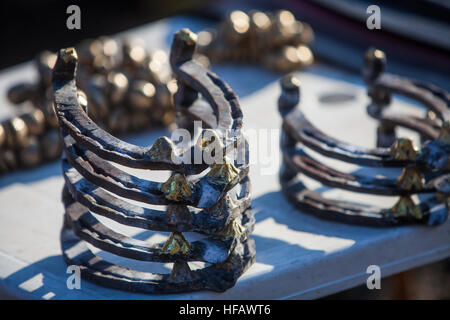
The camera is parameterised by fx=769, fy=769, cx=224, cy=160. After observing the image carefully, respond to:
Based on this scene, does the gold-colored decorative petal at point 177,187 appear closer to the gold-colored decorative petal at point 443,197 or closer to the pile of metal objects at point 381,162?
the pile of metal objects at point 381,162

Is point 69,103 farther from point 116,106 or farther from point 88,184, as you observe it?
point 116,106

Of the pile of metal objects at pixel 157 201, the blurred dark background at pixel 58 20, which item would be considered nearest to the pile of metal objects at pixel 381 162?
the pile of metal objects at pixel 157 201

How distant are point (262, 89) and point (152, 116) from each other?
15.8 inches

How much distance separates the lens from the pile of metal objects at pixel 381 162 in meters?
1.53

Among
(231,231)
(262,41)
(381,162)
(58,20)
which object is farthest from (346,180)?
(58,20)

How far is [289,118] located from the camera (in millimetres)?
1704

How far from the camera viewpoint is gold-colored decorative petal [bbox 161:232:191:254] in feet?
4.42

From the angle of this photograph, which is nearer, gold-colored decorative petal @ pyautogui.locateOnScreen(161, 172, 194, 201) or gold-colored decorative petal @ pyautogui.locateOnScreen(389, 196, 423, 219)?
gold-colored decorative petal @ pyautogui.locateOnScreen(161, 172, 194, 201)

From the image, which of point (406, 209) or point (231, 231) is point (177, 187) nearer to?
point (231, 231)

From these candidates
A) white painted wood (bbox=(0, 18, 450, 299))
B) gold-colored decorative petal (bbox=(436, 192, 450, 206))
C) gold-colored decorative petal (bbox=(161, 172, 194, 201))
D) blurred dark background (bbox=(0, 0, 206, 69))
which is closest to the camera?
gold-colored decorative petal (bbox=(161, 172, 194, 201))

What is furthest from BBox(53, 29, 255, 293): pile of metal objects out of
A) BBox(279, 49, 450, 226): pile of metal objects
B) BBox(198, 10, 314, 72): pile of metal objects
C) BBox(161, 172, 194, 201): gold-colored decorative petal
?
BBox(198, 10, 314, 72): pile of metal objects

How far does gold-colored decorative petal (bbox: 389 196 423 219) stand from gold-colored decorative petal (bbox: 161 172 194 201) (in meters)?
0.52

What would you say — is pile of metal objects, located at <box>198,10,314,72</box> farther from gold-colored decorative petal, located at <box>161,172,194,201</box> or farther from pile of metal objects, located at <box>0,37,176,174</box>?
gold-colored decorative petal, located at <box>161,172,194,201</box>

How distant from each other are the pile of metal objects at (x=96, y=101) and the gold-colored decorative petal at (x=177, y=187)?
2.48ft
